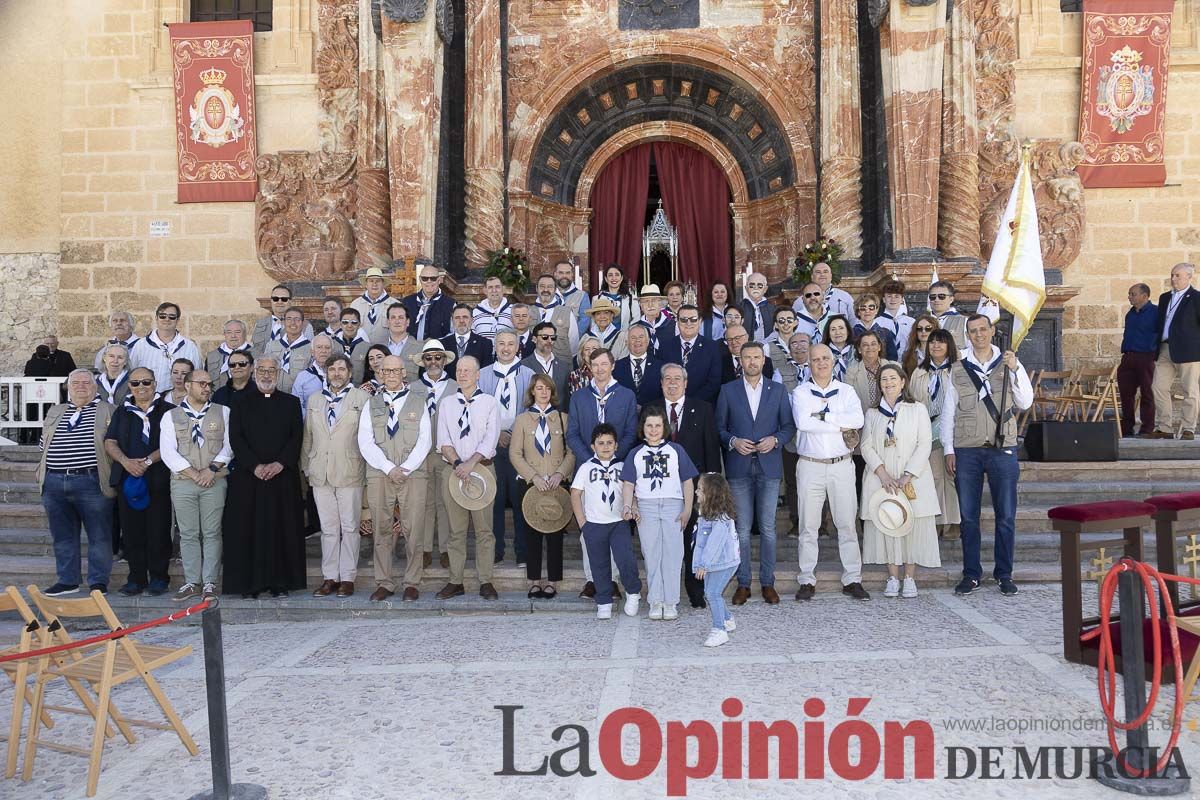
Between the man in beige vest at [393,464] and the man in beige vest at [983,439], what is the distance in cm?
386

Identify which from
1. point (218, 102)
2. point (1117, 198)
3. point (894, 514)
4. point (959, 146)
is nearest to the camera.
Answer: point (894, 514)

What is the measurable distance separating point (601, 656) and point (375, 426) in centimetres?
261

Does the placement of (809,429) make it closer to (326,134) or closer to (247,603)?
(247,603)

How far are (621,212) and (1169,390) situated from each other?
7175 mm

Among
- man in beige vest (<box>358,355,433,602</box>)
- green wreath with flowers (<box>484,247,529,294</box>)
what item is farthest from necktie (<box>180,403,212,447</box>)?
green wreath with flowers (<box>484,247,529,294</box>)

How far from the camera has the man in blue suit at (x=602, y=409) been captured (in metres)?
6.36

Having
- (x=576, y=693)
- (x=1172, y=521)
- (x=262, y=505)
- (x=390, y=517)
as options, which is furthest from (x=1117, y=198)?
(x=262, y=505)

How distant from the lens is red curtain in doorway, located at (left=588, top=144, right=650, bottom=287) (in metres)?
12.9

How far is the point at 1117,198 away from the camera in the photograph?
12023 mm

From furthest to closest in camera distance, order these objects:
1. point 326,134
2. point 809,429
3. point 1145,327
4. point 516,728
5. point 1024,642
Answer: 1. point 326,134
2. point 1145,327
3. point 809,429
4. point 1024,642
5. point 516,728

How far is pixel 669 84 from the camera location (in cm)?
1259

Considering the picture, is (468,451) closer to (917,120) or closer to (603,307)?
(603,307)

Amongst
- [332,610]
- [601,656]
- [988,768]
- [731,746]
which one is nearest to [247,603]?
[332,610]

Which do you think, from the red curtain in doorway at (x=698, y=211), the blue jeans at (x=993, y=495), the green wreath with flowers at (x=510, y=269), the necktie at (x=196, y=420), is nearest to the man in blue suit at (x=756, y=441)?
the blue jeans at (x=993, y=495)
